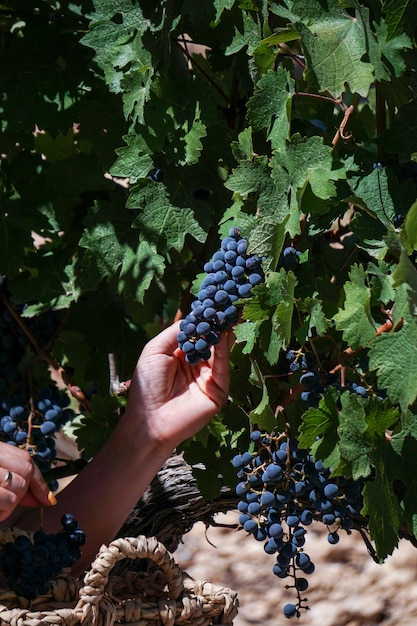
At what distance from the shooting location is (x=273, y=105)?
1550 mm

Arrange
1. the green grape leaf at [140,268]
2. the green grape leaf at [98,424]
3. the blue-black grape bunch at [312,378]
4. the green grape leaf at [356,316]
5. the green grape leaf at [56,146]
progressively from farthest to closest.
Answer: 1. the green grape leaf at [56,146]
2. the green grape leaf at [98,424]
3. the green grape leaf at [140,268]
4. the blue-black grape bunch at [312,378]
5. the green grape leaf at [356,316]

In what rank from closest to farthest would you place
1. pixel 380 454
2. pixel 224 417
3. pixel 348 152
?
pixel 380 454 → pixel 348 152 → pixel 224 417

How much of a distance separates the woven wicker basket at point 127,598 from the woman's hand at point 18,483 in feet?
0.20

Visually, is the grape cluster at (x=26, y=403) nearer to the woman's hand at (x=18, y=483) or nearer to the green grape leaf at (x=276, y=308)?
the woman's hand at (x=18, y=483)

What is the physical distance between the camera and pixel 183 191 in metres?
1.87

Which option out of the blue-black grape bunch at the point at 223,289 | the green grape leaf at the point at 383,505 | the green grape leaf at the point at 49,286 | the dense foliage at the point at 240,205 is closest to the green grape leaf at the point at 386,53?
the dense foliage at the point at 240,205

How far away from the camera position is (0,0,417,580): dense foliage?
145 centimetres

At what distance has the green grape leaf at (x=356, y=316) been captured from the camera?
1414mm

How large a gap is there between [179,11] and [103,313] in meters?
0.82

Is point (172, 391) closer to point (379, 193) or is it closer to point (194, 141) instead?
point (194, 141)

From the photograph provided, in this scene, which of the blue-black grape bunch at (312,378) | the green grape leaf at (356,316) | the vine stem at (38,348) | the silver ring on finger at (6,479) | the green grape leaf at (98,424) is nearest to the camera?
the green grape leaf at (356,316)

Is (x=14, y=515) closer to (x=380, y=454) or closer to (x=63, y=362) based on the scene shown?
(x=63, y=362)

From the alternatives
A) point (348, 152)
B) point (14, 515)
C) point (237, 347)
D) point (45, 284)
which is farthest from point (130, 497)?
point (348, 152)

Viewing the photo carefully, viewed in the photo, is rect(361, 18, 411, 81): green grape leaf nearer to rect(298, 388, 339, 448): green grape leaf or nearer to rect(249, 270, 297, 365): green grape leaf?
rect(249, 270, 297, 365): green grape leaf
